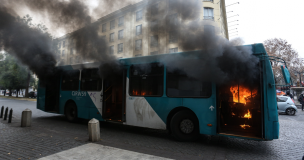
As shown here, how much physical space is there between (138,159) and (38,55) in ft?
25.8

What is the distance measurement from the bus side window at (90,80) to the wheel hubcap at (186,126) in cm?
381

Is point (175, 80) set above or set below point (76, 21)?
below

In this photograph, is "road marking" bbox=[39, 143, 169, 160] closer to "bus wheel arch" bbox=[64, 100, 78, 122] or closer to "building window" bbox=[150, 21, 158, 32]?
"bus wheel arch" bbox=[64, 100, 78, 122]

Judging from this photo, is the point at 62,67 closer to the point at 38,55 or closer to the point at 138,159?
the point at 38,55

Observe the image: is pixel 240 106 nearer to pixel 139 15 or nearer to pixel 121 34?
pixel 139 15

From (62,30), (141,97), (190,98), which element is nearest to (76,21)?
(62,30)

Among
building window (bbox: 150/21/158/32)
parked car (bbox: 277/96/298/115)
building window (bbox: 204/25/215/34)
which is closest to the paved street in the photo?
building window (bbox: 204/25/215/34)

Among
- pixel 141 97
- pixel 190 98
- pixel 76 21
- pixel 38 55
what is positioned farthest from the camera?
pixel 38 55

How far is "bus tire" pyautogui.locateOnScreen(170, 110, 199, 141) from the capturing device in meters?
5.54

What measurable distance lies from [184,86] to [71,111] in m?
6.04

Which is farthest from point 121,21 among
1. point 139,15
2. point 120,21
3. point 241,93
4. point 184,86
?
point 241,93

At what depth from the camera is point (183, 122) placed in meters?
5.68

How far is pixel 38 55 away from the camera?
9047mm

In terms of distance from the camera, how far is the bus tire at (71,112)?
28.2 feet
